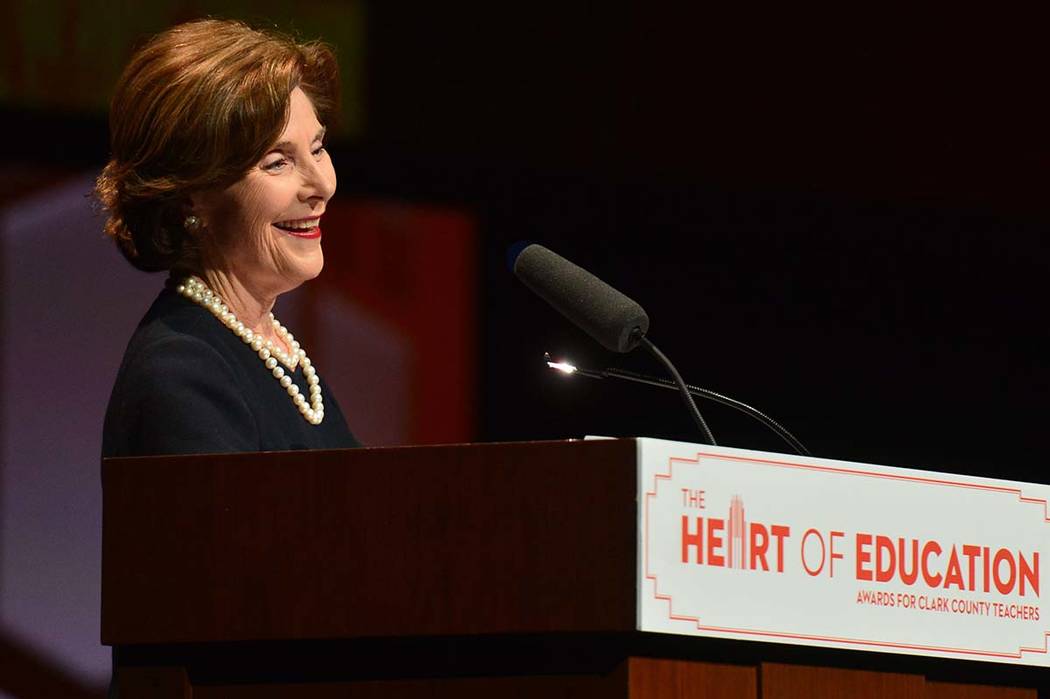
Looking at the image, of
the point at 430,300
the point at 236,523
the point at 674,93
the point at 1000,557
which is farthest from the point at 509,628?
the point at 674,93

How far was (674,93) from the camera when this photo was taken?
179 inches

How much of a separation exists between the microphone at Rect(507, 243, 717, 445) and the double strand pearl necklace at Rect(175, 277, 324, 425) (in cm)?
33

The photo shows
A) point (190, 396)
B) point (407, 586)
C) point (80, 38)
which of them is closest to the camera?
point (407, 586)

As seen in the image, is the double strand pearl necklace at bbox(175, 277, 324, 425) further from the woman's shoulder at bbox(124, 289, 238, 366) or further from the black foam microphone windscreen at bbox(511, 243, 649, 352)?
the black foam microphone windscreen at bbox(511, 243, 649, 352)

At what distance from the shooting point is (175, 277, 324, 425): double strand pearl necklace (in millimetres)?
1971

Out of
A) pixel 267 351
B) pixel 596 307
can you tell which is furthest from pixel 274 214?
pixel 596 307

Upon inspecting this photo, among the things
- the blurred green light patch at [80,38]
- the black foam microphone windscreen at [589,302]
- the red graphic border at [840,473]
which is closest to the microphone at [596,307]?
the black foam microphone windscreen at [589,302]

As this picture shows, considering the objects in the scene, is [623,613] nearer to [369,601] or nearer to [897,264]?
[369,601]

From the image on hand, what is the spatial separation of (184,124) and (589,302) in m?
0.52

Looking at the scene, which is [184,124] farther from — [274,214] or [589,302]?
[589,302]

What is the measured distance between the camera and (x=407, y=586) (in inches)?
55.9

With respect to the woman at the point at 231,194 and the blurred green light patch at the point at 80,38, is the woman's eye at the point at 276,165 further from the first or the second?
the blurred green light patch at the point at 80,38

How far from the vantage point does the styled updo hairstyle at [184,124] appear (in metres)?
1.96

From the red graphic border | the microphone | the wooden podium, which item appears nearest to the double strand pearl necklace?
the microphone
